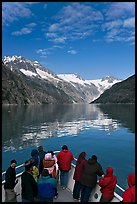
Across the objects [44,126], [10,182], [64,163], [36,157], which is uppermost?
[36,157]

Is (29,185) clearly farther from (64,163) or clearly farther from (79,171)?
(64,163)

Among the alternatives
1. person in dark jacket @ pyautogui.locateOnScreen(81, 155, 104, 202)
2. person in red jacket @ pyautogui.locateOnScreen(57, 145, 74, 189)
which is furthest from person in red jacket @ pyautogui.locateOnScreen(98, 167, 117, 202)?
person in red jacket @ pyautogui.locateOnScreen(57, 145, 74, 189)

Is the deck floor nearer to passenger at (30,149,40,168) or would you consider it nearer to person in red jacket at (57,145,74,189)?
person in red jacket at (57,145,74,189)

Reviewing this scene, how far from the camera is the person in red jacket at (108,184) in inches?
421

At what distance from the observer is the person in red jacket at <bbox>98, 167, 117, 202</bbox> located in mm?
10688

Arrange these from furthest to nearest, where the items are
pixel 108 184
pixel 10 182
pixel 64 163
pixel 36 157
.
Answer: pixel 64 163 < pixel 36 157 < pixel 10 182 < pixel 108 184

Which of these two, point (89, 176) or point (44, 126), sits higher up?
point (89, 176)

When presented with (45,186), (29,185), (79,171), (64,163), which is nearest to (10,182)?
(29,185)

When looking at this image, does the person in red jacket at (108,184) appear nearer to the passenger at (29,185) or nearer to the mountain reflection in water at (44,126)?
the passenger at (29,185)

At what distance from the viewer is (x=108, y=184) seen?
10.8m

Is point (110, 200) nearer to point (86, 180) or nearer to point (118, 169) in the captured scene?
point (86, 180)

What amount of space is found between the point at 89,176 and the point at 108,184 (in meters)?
1.23

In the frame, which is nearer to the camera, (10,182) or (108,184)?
(108,184)

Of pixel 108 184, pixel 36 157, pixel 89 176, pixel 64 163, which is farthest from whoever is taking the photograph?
pixel 64 163
